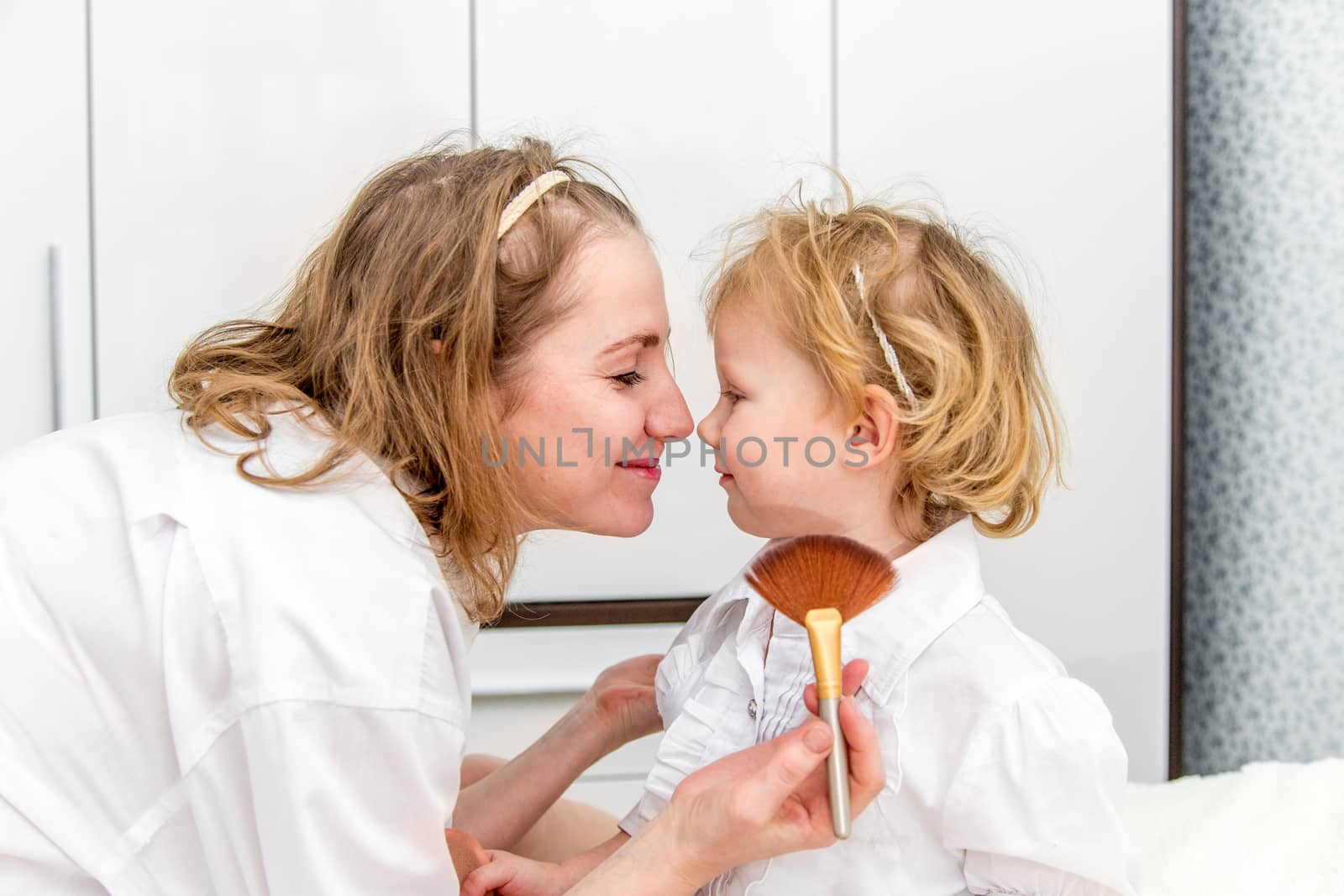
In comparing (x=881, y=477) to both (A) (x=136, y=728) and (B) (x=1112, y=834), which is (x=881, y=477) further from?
(A) (x=136, y=728)

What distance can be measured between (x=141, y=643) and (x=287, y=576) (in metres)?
0.10

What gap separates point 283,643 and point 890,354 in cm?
48

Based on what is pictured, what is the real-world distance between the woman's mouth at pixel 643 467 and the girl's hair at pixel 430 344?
0.31ft

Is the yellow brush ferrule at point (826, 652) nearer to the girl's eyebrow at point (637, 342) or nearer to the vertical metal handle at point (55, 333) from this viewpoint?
the girl's eyebrow at point (637, 342)

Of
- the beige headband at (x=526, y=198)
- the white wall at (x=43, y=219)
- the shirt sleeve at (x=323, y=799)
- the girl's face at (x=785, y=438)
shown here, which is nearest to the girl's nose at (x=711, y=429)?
the girl's face at (x=785, y=438)

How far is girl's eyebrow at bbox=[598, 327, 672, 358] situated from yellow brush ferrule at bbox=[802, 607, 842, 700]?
302 mm

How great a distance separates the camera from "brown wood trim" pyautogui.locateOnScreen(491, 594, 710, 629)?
4.09 feet

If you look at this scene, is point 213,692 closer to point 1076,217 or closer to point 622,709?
point 622,709

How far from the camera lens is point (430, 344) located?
2.65 ft

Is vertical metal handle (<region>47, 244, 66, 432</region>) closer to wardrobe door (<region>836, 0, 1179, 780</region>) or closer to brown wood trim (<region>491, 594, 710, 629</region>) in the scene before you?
brown wood trim (<region>491, 594, 710, 629</region>)

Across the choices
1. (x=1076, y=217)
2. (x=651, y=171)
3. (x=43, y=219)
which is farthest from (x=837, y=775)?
(x=43, y=219)

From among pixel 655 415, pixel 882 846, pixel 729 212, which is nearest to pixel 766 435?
pixel 655 415

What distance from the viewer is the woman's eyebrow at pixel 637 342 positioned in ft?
2.79

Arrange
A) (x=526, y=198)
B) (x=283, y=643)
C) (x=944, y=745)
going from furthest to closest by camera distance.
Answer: (x=526, y=198), (x=944, y=745), (x=283, y=643)
